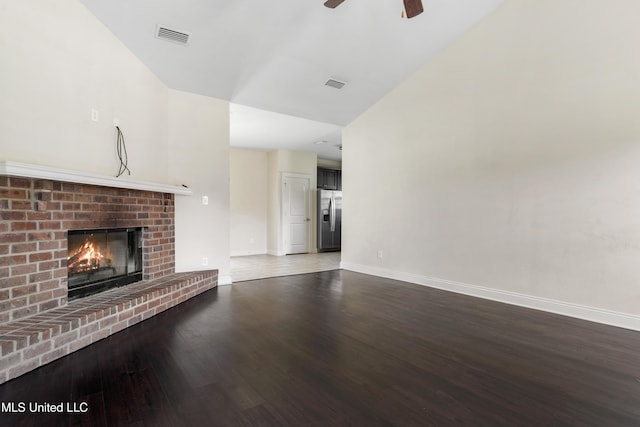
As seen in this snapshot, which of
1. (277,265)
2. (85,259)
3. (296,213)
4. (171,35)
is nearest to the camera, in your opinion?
(85,259)

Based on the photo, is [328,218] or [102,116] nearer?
[102,116]

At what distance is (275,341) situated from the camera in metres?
2.46

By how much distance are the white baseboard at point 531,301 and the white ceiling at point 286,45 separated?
2.93 metres

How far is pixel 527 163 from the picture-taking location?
344 centimetres

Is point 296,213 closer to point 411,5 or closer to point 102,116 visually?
point 102,116

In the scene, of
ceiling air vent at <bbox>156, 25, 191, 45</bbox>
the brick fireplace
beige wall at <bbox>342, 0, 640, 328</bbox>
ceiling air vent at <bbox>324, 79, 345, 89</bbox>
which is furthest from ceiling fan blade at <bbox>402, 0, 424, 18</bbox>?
the brick fireplace

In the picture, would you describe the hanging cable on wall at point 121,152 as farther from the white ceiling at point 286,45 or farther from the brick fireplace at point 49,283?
the white ceiling at point 286,45

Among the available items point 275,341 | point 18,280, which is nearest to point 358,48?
point 275,341

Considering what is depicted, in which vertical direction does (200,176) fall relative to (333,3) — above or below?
below

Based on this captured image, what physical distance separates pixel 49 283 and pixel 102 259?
27.3 inches

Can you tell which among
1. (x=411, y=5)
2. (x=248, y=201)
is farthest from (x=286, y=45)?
(x=248, y=201)

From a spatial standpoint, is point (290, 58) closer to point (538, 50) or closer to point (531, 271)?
point (538, 50)

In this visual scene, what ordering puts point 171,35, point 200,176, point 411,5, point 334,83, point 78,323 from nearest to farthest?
point 78,323 < point 411,5 < point 171,35 < point 200,176 < point 334,83

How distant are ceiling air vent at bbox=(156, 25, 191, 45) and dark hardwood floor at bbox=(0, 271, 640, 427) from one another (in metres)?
2.81
